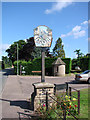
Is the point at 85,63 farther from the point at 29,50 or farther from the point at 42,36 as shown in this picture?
the point at 42,36

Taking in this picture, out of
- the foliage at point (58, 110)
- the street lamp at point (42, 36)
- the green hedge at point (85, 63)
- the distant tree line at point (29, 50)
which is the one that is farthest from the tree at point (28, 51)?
the foliage at point (58, 110)

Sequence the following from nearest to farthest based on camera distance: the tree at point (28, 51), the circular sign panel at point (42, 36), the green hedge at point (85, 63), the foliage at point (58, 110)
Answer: the foliage at point (58, 110)
the circular sign panel at point (42, 36)
the green hedge at point (85, 63)
the tree at point (28, 51)

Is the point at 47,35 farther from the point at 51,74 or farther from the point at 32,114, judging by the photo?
the point at 51,74

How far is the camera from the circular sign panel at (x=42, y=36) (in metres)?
6.07

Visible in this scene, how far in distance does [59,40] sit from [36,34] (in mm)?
53945

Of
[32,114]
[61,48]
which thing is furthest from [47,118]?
[61,48]

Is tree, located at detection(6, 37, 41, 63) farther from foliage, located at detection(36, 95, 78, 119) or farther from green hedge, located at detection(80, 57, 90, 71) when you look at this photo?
foliage, located at detection(36, 95, 78, 119)

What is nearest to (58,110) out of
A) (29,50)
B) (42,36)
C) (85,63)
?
(42,36)

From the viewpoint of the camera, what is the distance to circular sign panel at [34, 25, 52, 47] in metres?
6.07

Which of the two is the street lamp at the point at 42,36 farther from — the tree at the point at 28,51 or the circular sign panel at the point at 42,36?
the tree at the point at 28,51

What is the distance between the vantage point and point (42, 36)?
6.07 m

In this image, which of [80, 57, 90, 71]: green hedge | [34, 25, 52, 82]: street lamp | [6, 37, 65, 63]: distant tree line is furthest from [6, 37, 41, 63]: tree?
[34, 25, 52, 82]: street lamp

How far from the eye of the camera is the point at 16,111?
18.3 ft

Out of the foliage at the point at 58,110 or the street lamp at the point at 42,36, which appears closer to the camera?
the foliage at the point at 58,110
